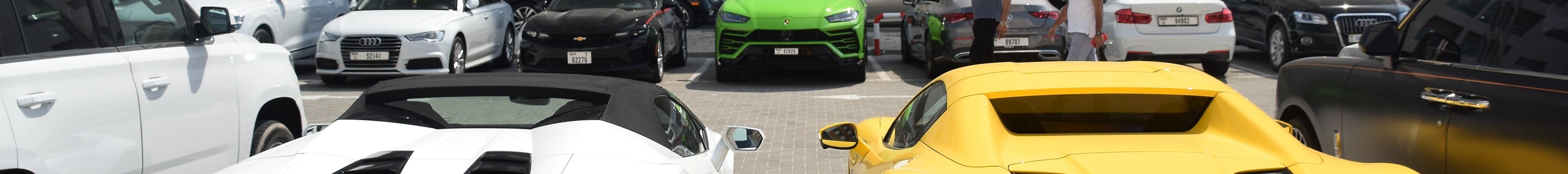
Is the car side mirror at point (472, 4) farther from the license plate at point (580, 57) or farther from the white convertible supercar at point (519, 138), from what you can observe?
the white convertible supercar at point (519, 138)

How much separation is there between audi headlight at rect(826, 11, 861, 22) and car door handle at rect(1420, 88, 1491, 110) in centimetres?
833

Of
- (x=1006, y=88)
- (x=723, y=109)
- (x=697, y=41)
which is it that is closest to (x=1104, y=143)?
(x=1006, y=88)

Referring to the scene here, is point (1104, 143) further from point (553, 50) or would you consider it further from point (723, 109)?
point (553, 50)

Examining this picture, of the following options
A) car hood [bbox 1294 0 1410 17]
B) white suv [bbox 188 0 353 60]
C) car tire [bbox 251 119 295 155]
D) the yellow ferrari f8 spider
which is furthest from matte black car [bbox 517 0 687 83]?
the yellow ferrari f8 spider

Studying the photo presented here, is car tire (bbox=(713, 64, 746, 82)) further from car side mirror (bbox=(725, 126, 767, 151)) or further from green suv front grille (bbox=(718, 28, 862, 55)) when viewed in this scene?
car side mirror (bbox=(725, 126, 767, 151))

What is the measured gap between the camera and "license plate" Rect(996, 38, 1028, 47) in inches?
483

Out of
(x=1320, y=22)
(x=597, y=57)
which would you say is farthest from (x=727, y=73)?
(x=1320, y=22)

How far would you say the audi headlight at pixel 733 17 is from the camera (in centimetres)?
1261

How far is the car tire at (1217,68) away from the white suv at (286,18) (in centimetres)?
865

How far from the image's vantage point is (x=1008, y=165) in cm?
337

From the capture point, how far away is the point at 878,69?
1479cm

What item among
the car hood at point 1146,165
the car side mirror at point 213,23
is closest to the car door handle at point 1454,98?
the car hood at point 1146,165

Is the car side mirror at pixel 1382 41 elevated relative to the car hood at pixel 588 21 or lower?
elevated

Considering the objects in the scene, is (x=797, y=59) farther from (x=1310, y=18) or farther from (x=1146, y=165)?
(x=1146, y=165)
